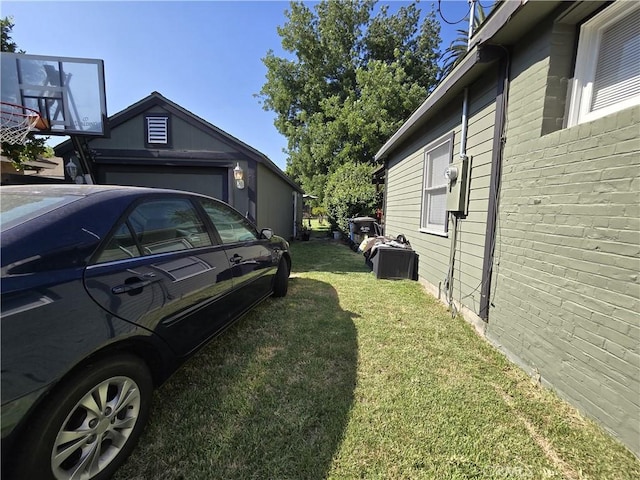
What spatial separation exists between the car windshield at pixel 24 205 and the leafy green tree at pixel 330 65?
16.9 meters

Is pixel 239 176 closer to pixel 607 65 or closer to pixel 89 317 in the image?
pixel 89 317

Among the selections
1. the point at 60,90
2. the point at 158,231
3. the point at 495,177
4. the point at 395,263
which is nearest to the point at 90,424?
the point at 158,231

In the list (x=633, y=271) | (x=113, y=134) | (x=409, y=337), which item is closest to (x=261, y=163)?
(x=113, y=134)

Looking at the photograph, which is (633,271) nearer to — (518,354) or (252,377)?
(518,354)

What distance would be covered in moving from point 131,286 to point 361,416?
1.72 metres

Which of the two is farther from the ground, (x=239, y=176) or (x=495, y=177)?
(x=239, y=176)

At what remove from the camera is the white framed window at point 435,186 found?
4729mm

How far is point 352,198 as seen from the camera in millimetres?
11383

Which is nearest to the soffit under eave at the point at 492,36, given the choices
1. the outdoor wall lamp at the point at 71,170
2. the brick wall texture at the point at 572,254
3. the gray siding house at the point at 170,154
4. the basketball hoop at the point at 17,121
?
the brick wall texture at the point at 572,254

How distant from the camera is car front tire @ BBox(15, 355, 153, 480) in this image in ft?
3.86

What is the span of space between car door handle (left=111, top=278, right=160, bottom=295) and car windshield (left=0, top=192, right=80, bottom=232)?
1.72ft

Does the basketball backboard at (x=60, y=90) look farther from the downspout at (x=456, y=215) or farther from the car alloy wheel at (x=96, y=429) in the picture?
the downspout at (x=456, y=215)

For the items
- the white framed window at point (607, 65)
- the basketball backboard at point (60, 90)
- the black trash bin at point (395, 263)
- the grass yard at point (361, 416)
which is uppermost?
the basketball backboard at point (60, 90)

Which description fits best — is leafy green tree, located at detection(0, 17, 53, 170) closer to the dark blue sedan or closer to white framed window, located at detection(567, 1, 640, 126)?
the dark blue sedan
